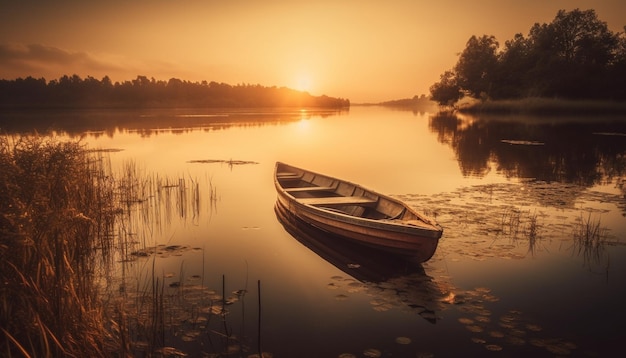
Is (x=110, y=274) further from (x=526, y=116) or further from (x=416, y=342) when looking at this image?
(x=526, y=116)

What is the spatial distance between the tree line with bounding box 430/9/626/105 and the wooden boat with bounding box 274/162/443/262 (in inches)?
2537

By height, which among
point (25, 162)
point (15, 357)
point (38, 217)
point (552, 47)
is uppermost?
point (552, 47)

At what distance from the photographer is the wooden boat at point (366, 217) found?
7.93 metres

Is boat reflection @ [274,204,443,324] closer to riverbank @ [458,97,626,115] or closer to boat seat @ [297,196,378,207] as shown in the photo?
boat seat @ [297,196,378,207]

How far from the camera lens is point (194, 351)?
5516 mm

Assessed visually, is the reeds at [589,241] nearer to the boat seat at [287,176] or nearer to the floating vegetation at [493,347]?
the floating vegetation at [493,347]

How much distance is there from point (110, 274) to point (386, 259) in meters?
5.98

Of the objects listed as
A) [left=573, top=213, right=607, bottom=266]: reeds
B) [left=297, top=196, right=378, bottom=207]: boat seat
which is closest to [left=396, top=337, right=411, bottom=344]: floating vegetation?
[left=573, top=213, right=607, bottom=266]: reeds

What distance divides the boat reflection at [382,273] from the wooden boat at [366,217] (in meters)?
0.36

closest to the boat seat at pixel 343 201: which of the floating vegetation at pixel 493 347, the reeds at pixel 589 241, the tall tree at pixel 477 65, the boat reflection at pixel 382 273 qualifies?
the boat reflection at pixel 382 273

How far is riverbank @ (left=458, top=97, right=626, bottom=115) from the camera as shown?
60.9 metres

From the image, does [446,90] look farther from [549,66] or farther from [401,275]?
[401,275]

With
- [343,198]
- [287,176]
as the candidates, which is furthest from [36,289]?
[287,176]

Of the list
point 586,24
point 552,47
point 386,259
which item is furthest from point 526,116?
point 386,259
